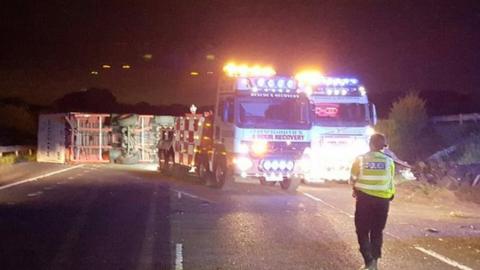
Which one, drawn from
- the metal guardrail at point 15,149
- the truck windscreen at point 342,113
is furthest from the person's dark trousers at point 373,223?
the metal guardrail at point 15,149

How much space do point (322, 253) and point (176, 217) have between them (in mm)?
4897

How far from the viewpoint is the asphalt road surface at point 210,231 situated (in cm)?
1062

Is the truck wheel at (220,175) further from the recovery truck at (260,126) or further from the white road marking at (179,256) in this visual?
the white road marking at (179,256)

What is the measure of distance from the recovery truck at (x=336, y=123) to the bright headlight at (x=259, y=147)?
1892mm

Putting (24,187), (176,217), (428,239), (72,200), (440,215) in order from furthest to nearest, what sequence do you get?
(24,187), (72,200), (440,215), (176,217), (428,239)

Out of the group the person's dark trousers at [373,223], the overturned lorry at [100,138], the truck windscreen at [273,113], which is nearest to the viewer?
the person's dark trousers at [373,223]

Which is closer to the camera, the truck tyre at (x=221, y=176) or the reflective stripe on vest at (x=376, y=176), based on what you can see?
the reflective stripe on vest at (x=376, y=176)

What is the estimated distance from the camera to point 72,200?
18547mm

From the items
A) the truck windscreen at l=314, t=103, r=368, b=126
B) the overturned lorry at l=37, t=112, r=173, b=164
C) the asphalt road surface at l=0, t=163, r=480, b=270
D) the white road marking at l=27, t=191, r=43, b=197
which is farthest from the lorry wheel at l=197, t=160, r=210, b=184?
the overturned lorry at l=37, t=112, r=173, b=164

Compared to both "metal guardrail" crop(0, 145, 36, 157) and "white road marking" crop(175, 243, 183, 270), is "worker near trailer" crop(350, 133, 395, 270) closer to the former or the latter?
"white road marking" crop(175, 243, 183, 270)

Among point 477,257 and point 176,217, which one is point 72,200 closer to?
point 176,217

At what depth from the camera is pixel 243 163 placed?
2122 cm

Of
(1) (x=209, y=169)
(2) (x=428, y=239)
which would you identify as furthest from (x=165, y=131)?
(2) (x=428, y=239)

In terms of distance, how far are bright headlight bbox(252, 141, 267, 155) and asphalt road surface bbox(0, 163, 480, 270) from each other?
3.95 feet
